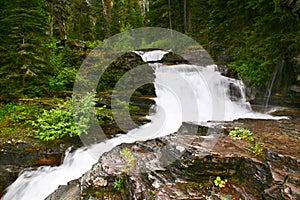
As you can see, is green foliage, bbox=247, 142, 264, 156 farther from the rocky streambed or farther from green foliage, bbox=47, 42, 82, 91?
green foliage, bbox=47, 42, 82, 91

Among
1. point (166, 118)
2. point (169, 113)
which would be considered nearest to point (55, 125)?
point (166, 118)

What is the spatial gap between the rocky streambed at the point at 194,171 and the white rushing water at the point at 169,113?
76 centimetres

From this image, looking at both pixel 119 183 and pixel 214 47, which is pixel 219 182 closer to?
pixel 119 183

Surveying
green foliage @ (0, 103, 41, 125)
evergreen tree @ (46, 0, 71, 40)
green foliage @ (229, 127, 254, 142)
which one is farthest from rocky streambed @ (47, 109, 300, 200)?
evergreen tree @ (46, 0, 71, 40)

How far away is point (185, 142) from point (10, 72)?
7422 millimetres

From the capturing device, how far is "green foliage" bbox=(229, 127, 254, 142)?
4872 millimetres

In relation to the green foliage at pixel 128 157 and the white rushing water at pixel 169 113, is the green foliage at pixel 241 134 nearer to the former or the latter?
the white rushing water at pixel 169 113

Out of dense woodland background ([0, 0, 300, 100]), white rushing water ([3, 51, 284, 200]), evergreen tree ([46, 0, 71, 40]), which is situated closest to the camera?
white rushing water ([3, 51, 284, 200])

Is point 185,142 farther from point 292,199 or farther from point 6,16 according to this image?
point 6,16

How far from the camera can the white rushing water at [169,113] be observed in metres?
4.86

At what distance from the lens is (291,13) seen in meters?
6.72

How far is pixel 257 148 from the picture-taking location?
13.6 ft

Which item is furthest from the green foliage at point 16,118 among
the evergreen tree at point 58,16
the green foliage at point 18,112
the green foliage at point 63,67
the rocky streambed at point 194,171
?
the evergreen tree at point 58,16

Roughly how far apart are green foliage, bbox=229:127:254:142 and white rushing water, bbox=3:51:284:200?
1.53 m
